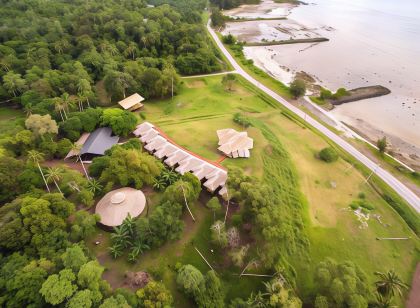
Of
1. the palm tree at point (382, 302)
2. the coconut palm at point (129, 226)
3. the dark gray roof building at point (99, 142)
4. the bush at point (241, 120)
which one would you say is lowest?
the dark gray roof building at point (99, 142)

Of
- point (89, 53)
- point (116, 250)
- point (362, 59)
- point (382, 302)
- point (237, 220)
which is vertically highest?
point (89, 53)

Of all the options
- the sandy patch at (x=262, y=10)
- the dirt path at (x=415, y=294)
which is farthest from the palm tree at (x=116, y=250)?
the sandy patch at (x=262, y=10)

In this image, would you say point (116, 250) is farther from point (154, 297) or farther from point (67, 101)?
point (67, 101)

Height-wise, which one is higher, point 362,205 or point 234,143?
point 234,143

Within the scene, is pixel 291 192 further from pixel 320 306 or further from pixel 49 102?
pixel 49 102

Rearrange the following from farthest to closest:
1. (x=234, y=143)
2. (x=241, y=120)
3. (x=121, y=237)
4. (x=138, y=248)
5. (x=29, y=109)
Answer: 1. (x=241, y=120)
2. (x=29, y=109)
3. (x=234, y=143)
4. (x=121, y=237)
5. (x=138, y=248)

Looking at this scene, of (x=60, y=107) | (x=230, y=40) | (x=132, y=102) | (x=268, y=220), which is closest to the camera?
→ (x=268, y=220)

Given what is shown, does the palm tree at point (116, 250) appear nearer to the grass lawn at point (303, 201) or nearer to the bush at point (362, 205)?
the grass lawn at point (303, 201)

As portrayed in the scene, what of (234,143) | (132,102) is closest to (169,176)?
(234,143)
